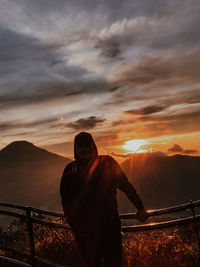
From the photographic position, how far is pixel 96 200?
10.9 feet

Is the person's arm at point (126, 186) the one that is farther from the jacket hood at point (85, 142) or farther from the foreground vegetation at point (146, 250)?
the foreground vegetation at point (146, 250)

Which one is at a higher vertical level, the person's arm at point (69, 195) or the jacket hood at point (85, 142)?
the jacket hood at point (85, 142)

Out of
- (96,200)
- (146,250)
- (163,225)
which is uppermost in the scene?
(96,200)

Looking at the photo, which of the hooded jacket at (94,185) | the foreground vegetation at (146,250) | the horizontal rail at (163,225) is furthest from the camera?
the foreground vegetation at (146,250)

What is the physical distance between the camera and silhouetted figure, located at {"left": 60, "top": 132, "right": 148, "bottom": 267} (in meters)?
3.32

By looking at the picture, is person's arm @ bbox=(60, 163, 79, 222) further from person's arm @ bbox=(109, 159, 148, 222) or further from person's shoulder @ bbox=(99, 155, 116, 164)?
person's arm @ bbox=(109, 159, 148, 222)

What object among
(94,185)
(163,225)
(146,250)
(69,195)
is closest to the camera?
(94,185)

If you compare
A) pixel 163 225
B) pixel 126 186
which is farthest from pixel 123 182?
pixel 163 225

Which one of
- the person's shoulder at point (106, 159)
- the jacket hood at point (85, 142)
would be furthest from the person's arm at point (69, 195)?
the person's shoulder at point (106, 159)

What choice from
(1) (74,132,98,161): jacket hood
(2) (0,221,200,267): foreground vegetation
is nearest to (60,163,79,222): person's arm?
(1) (74,132,98,161): jacket hood

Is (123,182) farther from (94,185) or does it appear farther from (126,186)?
(94,185)

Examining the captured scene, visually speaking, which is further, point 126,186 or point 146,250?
point 146,250

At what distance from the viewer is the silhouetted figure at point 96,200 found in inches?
131

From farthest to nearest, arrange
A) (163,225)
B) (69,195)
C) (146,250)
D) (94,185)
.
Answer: (146,250) → (163,225) → (69,195) → (94,185)
